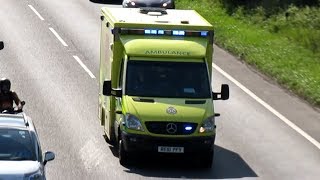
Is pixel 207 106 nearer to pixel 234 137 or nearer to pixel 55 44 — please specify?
pixel 234 137

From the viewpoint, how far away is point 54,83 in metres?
30.6

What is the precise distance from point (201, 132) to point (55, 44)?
1536cm

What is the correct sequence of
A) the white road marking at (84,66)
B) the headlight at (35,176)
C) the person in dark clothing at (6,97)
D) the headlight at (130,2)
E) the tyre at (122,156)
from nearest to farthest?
1. the headlight at (35,176)
2. the person in dark clothing at (6,97)
3. the tyre at (122,156)
4. the white road marking at (84,66)
5. the headlight at (130,2)

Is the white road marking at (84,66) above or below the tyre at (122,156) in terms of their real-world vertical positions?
below

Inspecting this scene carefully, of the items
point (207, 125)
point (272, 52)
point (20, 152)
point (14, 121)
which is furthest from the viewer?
point (272, 52)

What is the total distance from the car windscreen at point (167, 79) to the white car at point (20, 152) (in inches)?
176

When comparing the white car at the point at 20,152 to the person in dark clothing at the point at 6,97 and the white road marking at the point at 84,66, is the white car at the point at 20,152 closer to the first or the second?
the person in dark clothing at the point at 6,97

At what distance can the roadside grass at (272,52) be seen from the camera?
30969 millimetres

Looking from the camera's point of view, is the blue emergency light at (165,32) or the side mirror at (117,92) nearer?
the side mirror at (117,92)

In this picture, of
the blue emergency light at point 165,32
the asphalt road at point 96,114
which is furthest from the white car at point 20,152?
the blue emergency light at point 165,32

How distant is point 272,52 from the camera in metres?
35.0

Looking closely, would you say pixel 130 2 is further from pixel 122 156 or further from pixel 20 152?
pixel 20 152

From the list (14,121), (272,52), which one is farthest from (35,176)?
(272,52)

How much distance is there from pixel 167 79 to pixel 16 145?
565 cm
